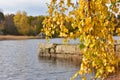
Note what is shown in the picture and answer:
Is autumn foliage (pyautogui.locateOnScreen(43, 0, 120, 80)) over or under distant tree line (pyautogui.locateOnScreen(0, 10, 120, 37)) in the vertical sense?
over

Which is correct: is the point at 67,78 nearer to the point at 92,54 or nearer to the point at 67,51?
the point at 67,51

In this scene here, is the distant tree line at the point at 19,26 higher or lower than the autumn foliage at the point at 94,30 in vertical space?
lower

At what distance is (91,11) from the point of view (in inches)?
132

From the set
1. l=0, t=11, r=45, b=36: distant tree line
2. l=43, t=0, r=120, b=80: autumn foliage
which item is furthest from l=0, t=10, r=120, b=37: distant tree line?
l=43, t=0, r=120, b=80: autumn foliage

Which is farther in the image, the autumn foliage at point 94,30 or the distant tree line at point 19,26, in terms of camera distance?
the distant tree line at point 19,26

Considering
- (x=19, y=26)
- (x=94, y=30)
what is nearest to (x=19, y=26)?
(x=19, y=26)

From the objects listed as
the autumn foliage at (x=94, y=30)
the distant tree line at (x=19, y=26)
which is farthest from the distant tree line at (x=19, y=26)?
the autumn foliage at (x=94, y=30)

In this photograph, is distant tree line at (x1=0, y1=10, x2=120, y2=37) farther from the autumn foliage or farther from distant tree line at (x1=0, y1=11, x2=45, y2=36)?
the autumn foliage

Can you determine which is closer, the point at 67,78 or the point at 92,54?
the point at 92,54

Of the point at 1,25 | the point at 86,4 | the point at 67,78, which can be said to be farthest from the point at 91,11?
the point at 1,25

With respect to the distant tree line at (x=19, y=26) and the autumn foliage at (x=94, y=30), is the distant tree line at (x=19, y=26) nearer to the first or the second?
the distant tree line at (x=19, y=26)

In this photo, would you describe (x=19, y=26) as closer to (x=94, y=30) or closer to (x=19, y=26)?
(x=19, y=26)

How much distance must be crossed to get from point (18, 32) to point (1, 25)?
23.0 ft

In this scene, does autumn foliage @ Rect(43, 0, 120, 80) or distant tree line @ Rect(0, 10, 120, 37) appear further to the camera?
distant tree line @ Rect(0, 10, 120, 37)
